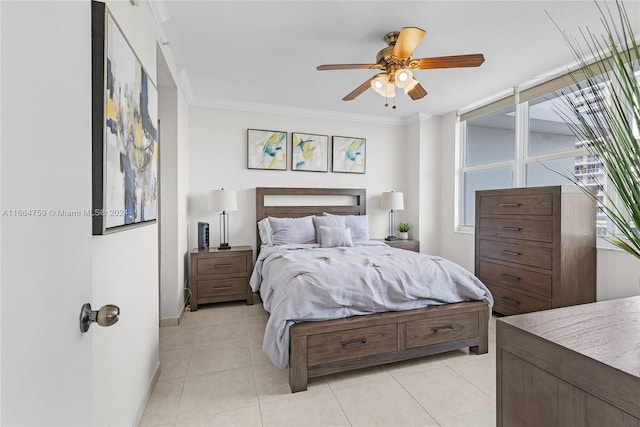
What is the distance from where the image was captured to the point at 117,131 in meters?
1.27

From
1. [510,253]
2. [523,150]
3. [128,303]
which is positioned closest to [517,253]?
[510,253]

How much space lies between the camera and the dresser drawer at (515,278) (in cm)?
275

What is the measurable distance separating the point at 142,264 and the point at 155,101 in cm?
103

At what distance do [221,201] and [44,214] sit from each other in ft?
10.3

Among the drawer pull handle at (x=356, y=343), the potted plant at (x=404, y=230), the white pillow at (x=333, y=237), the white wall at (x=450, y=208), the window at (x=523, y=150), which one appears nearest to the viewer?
the drawer pull handle at (x=356, y=343)

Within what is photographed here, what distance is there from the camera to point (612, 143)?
60 centimetres

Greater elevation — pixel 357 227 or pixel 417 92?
pixel 417 92

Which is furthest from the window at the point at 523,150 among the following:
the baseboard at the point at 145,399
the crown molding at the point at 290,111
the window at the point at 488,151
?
the baseboard at the point at 145,399

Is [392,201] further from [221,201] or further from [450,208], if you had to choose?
[221,201]

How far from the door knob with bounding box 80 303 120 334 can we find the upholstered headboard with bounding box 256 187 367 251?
3.37 meters

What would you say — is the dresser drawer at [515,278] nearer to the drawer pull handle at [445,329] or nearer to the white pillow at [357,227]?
the drawer pull handle at [445,329]

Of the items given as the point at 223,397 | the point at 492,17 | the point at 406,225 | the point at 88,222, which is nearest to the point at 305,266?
the point at 223,397

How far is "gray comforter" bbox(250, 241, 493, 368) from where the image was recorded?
196 centimetres

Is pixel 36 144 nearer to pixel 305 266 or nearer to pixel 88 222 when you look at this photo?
pixel 88 222
